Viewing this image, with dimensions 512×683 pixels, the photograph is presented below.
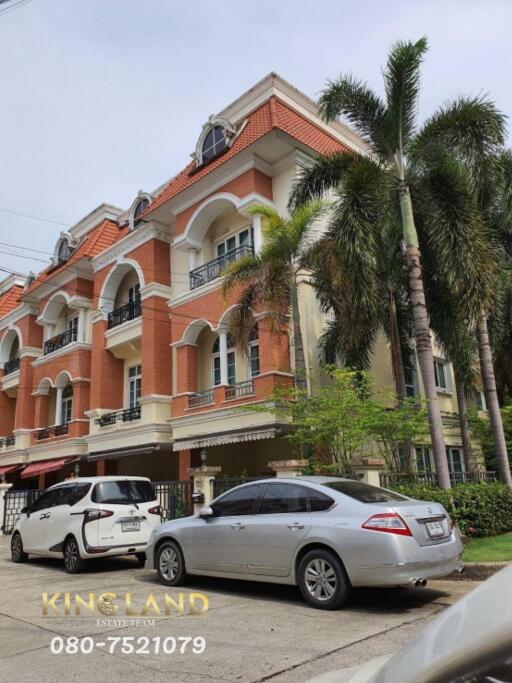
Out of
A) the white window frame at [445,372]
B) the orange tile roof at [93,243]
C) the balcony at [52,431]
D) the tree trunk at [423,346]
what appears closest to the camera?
the tree trunk at [423,346]

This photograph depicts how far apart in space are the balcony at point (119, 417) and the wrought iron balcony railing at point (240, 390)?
15.0 feet

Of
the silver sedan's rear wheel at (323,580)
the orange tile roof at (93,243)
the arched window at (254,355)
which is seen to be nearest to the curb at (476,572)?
the silver sedan's rear wheel at (323,580)

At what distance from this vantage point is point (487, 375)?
15.6 meters

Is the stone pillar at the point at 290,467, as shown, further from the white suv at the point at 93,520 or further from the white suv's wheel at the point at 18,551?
the white suv's wheel at the point at 18,551

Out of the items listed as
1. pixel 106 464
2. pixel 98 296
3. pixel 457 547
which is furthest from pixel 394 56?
pixel 106 464

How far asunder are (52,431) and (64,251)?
28.2 ft

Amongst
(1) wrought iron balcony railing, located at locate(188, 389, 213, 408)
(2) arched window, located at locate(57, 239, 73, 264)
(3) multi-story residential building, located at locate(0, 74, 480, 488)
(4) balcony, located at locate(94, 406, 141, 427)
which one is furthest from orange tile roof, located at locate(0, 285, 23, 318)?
(1) wrought iron balcony railing, located at locate(188, 389, 213, 408)

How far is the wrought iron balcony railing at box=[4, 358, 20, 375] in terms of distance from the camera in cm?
2982

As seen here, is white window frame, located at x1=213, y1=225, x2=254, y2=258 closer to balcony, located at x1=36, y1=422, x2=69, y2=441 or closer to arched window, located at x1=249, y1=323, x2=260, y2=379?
arched window, located at x1=249, y1=323, x2=260, y2=379

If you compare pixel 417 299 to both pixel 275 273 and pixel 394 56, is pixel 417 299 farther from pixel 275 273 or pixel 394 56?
pixel 394 56

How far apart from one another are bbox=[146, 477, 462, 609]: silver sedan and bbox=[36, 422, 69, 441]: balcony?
1770 cm

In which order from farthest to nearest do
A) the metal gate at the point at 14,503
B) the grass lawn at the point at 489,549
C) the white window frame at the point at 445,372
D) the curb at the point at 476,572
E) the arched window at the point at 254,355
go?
the white window frame at the point at 445,372 < the metal gate at the point at 14,503 < the arched window at the point at 254,355 < the grass lawn at the point at 489,549 < the curb at the point at 476,572

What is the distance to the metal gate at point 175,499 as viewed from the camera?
14.4 m

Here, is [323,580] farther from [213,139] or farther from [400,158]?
[213,139]
